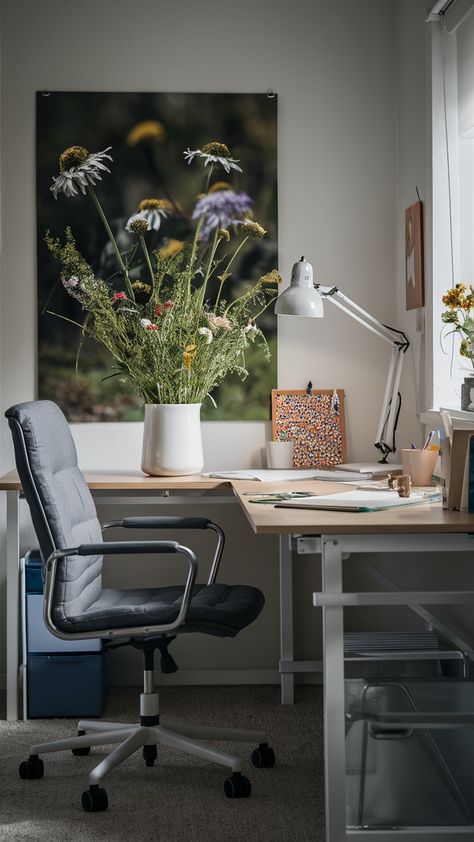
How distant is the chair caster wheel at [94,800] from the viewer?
8.43ft

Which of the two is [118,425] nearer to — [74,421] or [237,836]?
[74,421]

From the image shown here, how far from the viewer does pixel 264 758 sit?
2865 millimetres

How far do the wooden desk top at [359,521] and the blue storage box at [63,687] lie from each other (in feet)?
3.71

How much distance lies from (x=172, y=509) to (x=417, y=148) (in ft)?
5.24

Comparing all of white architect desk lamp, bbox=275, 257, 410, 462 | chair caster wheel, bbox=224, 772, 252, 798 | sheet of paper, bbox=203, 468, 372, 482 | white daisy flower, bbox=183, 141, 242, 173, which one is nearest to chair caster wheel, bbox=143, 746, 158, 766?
chair caster wheel, bbox=224, 772, 252, 798

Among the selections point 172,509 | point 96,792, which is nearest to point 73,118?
point 172,509

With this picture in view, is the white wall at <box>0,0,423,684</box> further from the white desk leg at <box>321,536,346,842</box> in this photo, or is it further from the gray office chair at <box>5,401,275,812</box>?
the white desk leg at <box>321,536,346,842</box>

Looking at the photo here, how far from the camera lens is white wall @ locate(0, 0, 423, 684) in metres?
3.71

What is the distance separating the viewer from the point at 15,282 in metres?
3.71

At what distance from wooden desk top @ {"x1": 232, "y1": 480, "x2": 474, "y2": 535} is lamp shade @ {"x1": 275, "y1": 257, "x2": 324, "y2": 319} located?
0.79 m

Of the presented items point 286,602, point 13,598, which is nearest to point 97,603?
point 13,598

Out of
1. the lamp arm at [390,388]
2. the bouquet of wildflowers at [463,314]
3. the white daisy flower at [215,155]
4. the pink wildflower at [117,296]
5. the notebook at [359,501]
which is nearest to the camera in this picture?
the notebook at [359,501]

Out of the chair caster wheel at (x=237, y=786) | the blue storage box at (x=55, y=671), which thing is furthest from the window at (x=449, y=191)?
the blue storage box at (x=55, y=671)

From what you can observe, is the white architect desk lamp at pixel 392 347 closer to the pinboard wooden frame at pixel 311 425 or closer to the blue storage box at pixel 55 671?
the pinboard wooden frame at pixel 311 425
